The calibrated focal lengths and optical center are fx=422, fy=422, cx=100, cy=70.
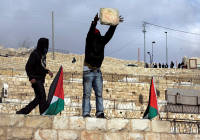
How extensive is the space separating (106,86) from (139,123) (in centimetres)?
2041

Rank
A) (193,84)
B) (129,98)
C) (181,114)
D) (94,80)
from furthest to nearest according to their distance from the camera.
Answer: (193,84) < (129,98) < (181,114) < (94,80)

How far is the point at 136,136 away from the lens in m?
7.67

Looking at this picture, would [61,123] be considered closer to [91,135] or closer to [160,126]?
[91,135]

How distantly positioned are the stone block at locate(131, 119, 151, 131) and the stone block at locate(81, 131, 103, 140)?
2.13ft

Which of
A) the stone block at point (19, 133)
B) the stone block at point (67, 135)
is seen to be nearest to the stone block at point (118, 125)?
the stone block at point (67, 135)

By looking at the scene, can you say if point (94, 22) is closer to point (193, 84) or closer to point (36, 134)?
point (36, 134)

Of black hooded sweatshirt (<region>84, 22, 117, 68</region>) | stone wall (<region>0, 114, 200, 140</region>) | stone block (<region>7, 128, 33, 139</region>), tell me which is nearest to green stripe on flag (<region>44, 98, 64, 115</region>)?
stone wall (<region>0, 114, 200, 140</region>)

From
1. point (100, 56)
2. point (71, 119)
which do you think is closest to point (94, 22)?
point (100, 56)

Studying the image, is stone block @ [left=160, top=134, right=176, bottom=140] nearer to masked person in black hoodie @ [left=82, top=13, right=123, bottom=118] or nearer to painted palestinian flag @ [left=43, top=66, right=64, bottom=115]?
masked person in black hoodie @ [left=82, top=13, right=123, bottom=118]

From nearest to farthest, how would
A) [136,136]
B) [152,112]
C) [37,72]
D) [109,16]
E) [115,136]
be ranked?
[115,136]
[136,136]
[37,72]
[109,16]
[152,112]

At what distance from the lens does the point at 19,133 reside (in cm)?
712

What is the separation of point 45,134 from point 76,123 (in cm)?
57

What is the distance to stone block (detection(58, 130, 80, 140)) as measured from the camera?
728 centimetres

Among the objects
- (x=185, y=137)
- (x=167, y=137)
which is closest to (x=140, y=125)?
(x=167, y=137)
